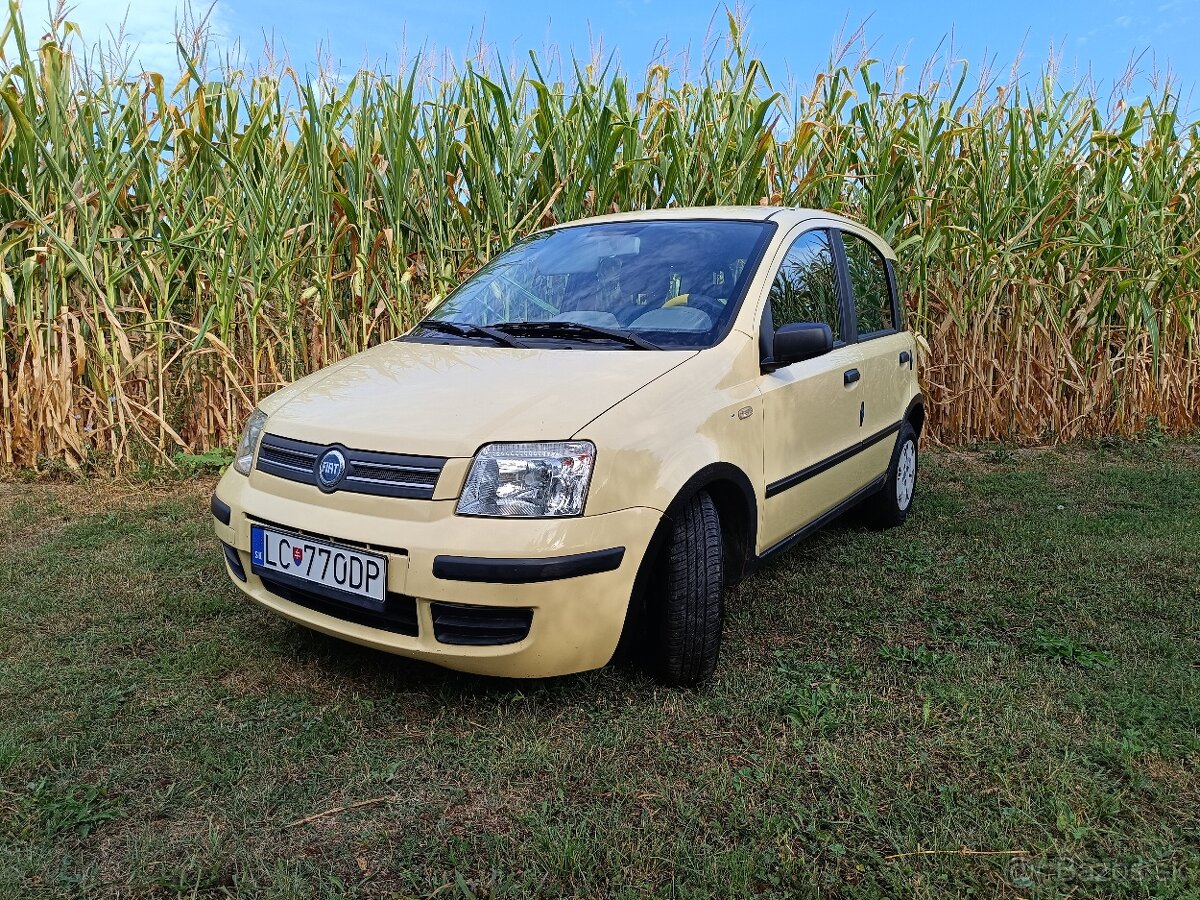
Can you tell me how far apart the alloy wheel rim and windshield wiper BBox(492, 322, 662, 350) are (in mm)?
2138

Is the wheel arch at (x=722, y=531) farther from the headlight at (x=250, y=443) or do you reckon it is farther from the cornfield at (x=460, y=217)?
the cornfield at (x=460, y=217)

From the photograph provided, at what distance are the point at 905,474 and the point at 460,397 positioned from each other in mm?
2922

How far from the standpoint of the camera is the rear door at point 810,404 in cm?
300

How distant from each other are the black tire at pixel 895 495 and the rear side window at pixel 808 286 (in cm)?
98

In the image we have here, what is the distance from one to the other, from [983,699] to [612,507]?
1286mm

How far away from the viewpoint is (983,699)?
257cm

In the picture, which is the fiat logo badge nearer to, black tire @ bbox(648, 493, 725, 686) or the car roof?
black tire @ bbox(648, 493, 725, 686)

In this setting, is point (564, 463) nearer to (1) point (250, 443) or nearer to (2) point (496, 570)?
(2) point (496, 570)

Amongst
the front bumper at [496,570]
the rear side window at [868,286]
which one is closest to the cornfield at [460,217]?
the rear side window at [868,286]

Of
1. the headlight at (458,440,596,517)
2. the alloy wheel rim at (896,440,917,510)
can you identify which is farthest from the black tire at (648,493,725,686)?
the alloy wheel rim at (896,440,917,510)

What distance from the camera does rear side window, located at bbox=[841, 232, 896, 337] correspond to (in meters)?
3.97

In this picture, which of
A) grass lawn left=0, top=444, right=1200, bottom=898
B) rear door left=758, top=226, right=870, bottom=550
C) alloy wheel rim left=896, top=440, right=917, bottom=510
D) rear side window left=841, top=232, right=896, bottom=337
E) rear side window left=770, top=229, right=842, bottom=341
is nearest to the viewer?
grass lawn left=0, top=444, right=1200, bottom=898

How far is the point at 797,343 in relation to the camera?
2889 mm

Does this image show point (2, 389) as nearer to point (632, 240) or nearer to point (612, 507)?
point (632, 240)
